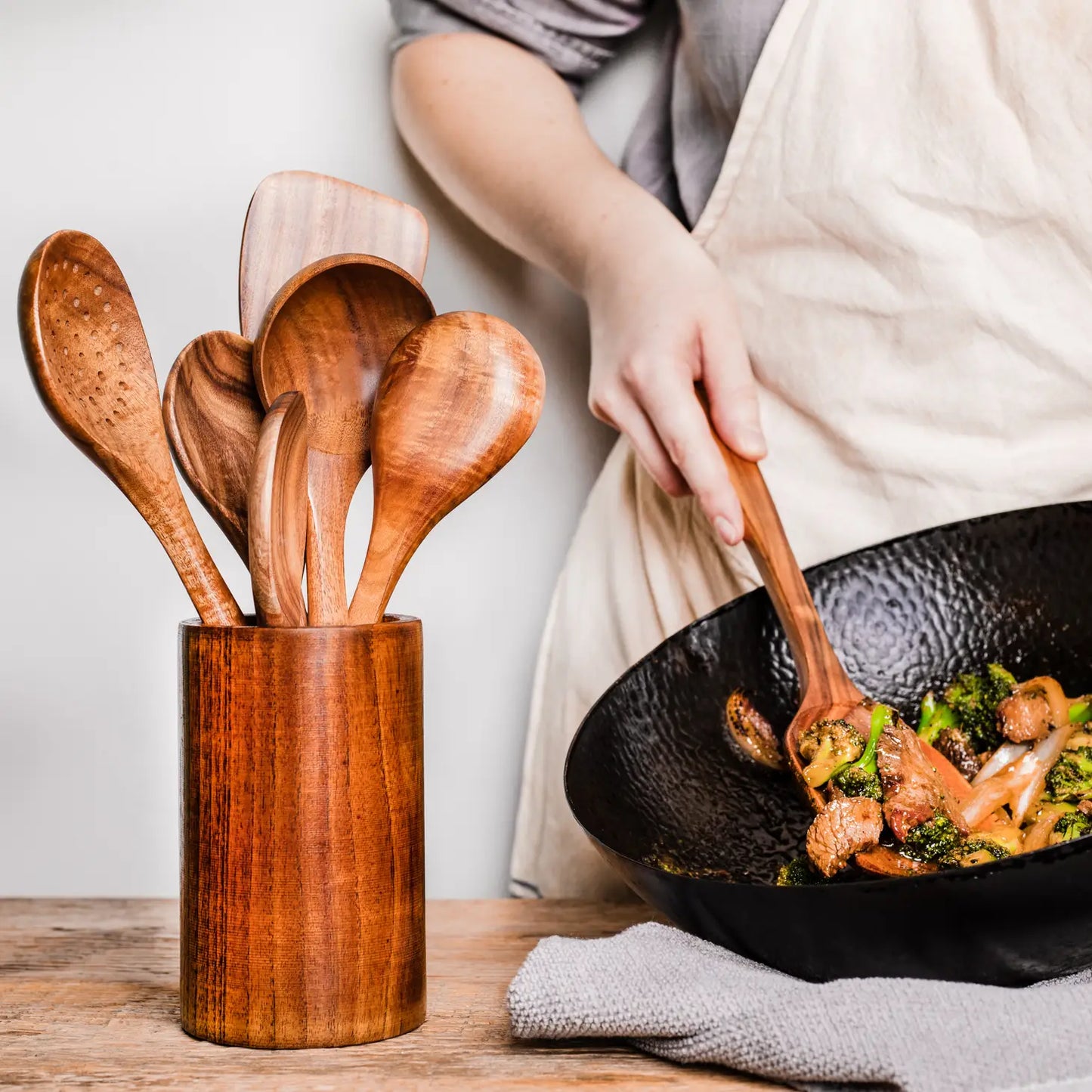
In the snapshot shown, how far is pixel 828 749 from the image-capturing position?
2.09 ft

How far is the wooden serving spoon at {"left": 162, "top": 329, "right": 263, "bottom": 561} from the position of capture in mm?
553

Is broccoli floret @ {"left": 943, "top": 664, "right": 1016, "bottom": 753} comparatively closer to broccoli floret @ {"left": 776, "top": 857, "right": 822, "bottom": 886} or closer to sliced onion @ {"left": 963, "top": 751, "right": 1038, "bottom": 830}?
sliced onion @ {"left": 963, "top": 751, "right": 1038, "bottom": 830}

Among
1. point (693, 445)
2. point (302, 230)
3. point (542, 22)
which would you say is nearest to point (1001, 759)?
point (693, 445)

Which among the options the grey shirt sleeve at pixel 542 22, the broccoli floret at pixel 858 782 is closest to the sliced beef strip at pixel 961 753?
the broccoli floret at pixel 858 782

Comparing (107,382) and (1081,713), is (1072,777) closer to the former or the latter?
(1081,713)

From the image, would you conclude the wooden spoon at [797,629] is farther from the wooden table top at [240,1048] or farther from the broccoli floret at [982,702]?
the wooden table top at [240,1048]

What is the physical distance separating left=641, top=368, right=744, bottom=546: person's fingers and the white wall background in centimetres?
31

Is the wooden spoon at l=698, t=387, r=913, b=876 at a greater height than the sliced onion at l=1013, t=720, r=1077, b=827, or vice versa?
the wooden spoon at l=698, t=387, r=913, b=876

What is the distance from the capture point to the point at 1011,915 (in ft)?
1.55

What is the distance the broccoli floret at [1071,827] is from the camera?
609 millimetres

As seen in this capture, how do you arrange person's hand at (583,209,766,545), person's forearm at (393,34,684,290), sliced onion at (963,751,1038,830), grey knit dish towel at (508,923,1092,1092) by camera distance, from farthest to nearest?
person's forearm at (393,34,684,290) → person's hand at (583,209,766,545) → sliced onion at (963,751,1038,830) → grey knit dish towel at (508,923,1092,1092)

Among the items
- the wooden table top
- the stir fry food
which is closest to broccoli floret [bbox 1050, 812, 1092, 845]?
the stir fry food

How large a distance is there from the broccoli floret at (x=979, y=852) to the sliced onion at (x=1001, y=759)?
0.42 feet

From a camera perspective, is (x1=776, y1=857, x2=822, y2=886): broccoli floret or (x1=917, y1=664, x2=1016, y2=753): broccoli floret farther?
(x1=917, y1=664, x2=1016, y2=753): broccoli floret
